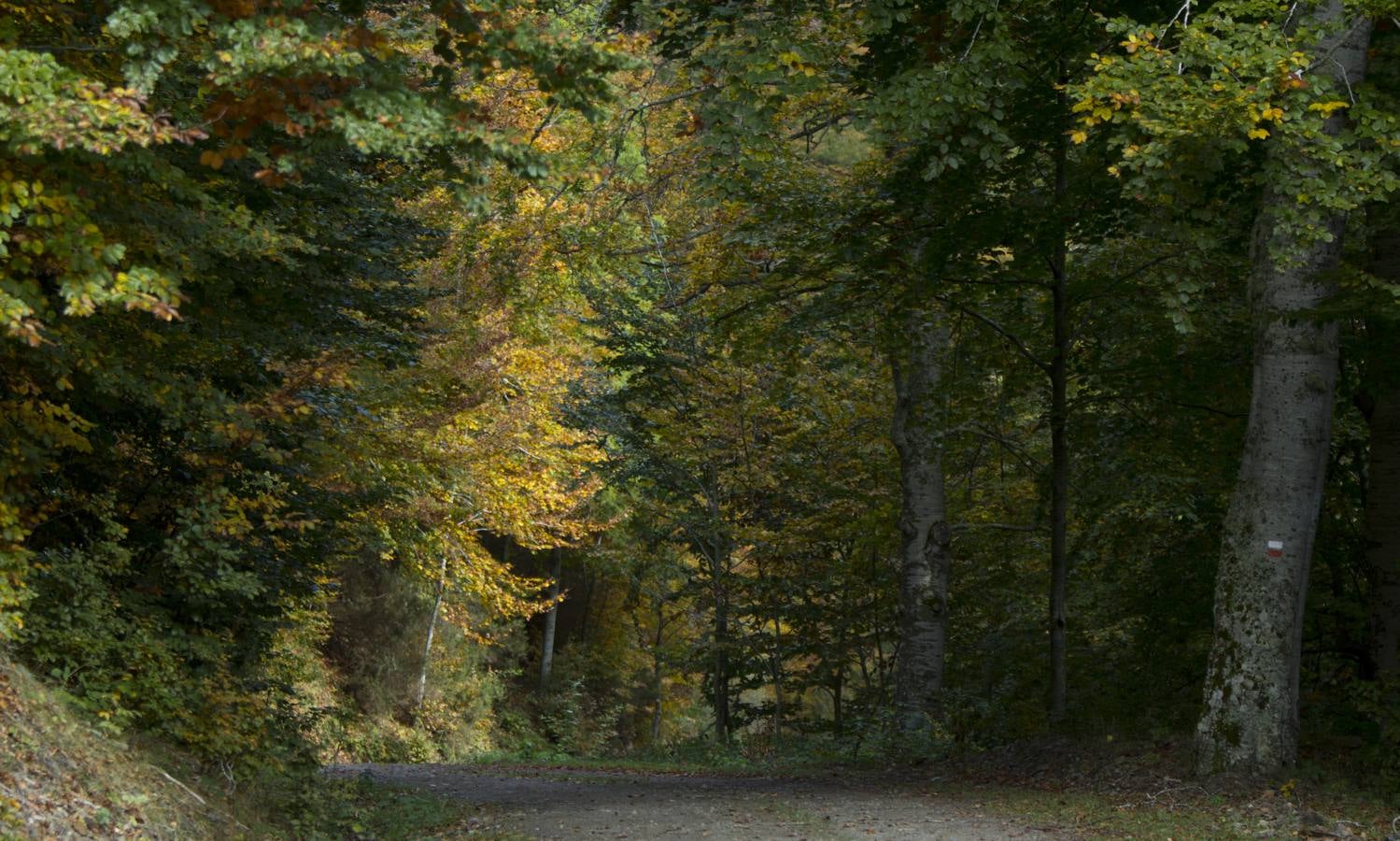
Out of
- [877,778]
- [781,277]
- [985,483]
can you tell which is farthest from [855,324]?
[985,483]

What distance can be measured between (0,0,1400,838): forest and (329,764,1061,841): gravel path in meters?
1.79

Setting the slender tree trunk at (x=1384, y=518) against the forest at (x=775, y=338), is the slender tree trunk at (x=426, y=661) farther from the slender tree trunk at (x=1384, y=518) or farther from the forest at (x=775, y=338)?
the slender tree trunk at (x=1384, y=518)

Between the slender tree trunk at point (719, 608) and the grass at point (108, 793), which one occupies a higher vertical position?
the slender tree trunk at point (719, 608)

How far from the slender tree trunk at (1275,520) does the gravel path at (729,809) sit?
196 cm

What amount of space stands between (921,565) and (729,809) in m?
6.01

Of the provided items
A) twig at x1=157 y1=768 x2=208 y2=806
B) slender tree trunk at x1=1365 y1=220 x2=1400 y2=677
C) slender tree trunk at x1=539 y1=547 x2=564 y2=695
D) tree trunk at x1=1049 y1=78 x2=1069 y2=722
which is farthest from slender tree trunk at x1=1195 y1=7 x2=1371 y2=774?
slender tree trunk at x1=539 y1=547 x2=564 y2=695

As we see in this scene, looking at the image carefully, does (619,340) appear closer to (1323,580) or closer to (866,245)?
(866,245)

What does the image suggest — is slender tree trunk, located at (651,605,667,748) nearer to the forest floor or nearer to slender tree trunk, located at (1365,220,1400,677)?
the forest floor

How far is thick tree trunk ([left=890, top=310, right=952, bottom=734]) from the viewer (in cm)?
1571

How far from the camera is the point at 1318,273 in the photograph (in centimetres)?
947

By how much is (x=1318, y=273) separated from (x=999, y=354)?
217 inches

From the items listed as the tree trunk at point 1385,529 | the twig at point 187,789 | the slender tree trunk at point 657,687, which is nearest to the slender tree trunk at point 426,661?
the slender tree trunk at point 657,687

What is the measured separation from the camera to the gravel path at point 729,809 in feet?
30.3

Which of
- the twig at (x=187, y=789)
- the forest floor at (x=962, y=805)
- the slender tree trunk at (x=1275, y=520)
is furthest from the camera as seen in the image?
the slender tree trunk at (x=1275, y=520)
